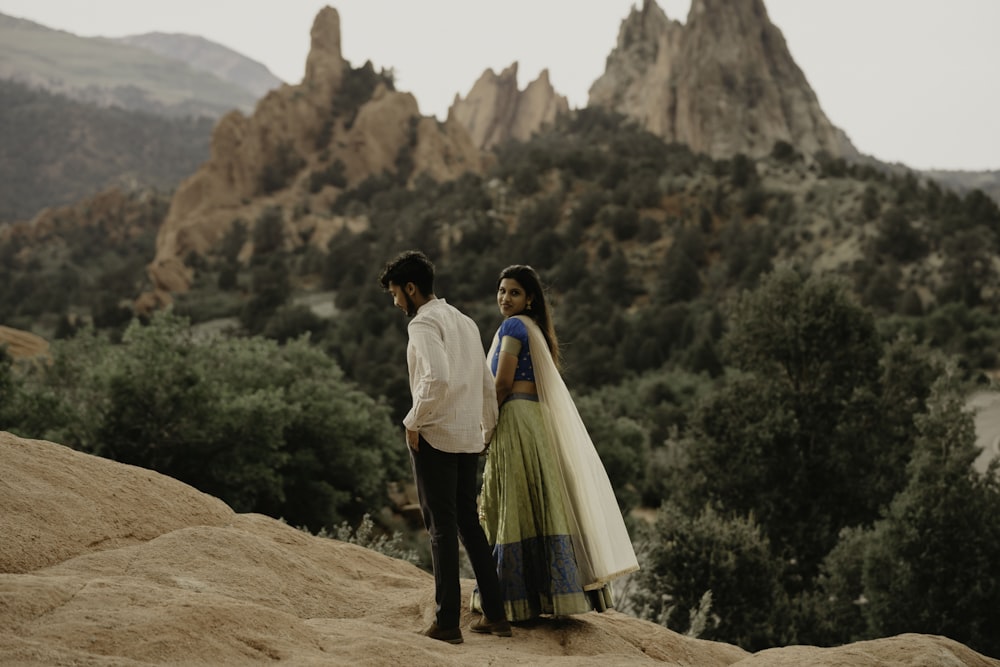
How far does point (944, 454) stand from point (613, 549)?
489 inches

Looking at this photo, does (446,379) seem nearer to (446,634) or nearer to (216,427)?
(446,634)

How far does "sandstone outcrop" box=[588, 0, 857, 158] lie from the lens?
3627 inches

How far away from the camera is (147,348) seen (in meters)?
17.3

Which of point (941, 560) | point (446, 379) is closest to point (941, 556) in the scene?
point (941, 560)

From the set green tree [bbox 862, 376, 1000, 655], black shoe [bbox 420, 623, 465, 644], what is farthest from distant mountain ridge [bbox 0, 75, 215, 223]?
black shoe [bbox 420, 623, 465, 644]

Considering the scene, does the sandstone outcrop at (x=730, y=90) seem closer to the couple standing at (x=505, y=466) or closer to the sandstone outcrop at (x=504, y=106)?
the sandstone outcrop at (x=504, y=106)

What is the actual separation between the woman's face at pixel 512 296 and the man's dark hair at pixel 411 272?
0.49m

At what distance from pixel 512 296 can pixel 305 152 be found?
7737cm

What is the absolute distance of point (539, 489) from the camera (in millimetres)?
5422

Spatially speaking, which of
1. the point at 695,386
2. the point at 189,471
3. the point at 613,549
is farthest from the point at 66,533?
the point at 695,386

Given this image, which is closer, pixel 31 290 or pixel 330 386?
pixel 330 386

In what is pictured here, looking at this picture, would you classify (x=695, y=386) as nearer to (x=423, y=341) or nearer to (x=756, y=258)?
(x=756, y=258)

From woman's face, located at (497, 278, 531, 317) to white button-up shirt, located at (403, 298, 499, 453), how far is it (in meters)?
0.37

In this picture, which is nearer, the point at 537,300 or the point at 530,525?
the point at 530,525
